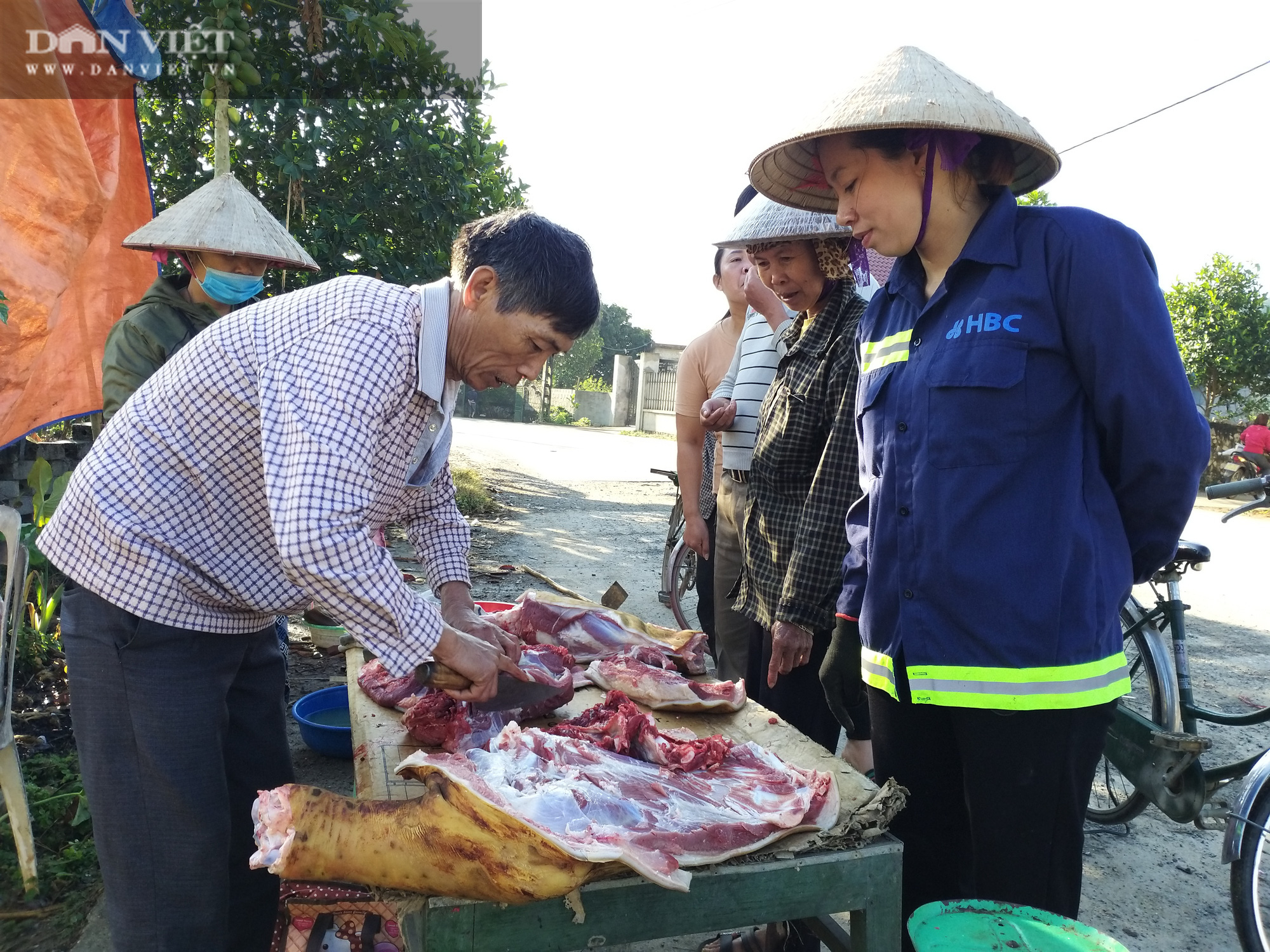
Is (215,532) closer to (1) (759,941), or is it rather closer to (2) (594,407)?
(1) (759,941)

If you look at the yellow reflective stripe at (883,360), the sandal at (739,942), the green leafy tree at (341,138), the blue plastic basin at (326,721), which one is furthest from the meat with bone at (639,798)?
the green leafy tree at (341,138)

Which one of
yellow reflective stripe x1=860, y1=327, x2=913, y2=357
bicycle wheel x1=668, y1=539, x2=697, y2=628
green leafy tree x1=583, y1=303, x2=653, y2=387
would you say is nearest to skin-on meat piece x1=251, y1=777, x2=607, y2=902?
yellow reflective stripe x1=860, y1=327, x2=913, y2=357

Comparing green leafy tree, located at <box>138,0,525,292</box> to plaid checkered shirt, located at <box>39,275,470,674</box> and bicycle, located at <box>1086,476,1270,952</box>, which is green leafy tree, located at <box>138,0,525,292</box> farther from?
bicycle, located at <box>1086,476,1270,952</box>

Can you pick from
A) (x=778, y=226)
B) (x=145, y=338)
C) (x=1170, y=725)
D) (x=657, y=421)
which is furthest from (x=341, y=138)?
(x=657, y=421)

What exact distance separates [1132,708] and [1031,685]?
2636mm

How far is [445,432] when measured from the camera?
226 cm

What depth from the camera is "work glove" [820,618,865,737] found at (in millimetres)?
2393

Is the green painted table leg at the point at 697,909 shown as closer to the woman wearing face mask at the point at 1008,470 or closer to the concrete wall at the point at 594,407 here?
the woman wearing face mask at the point at 1008,470

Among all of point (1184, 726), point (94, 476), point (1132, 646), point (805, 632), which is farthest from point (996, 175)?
point (1132, 646)

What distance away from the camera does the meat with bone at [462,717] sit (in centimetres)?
237

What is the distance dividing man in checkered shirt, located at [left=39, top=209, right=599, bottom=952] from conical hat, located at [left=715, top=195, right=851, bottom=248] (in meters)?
1.05

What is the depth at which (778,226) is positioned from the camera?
9.75 ft

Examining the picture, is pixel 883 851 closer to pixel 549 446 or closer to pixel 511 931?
pixel 511 931

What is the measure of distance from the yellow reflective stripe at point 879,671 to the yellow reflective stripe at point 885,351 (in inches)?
28.4
